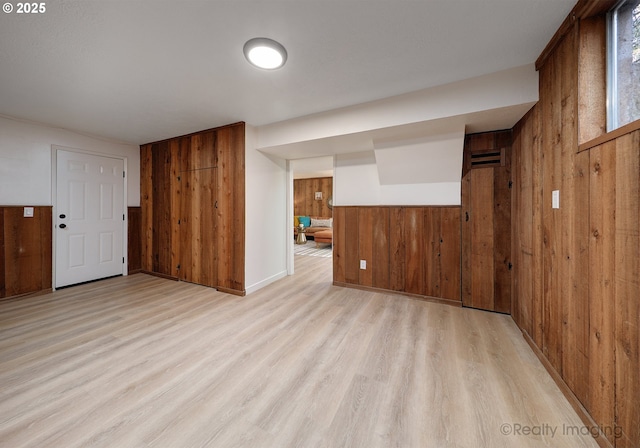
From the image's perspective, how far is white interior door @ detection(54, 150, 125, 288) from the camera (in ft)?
11.4

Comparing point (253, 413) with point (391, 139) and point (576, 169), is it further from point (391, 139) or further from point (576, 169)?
point (391, 139)

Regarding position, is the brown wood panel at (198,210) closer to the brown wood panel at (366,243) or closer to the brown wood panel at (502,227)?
the brown wood panel at (366,243)

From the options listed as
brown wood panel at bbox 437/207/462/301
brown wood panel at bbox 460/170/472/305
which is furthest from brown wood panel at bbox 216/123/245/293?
brown wood panel at bbox 460/170/472/305

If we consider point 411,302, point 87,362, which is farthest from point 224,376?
point 411,302

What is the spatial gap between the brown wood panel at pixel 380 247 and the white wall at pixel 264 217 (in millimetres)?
1497

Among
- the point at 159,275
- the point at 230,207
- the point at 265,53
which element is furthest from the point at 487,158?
the point at 159,275

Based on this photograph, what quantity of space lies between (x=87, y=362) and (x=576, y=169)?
135 inches

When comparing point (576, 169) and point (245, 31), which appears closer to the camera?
point (576, 169)

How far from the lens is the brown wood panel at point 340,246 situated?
3.62m

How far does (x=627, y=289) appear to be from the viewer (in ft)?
3.49

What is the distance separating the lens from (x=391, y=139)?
9.23 feet

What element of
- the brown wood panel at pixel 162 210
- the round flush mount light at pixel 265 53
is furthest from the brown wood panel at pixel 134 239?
the round flush mount light at pixel 265 53

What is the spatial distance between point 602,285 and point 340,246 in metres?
2.66

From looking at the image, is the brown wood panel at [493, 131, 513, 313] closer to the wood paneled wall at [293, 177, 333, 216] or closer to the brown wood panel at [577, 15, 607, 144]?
the brown wood panel at [577, 15, 607, 144]
